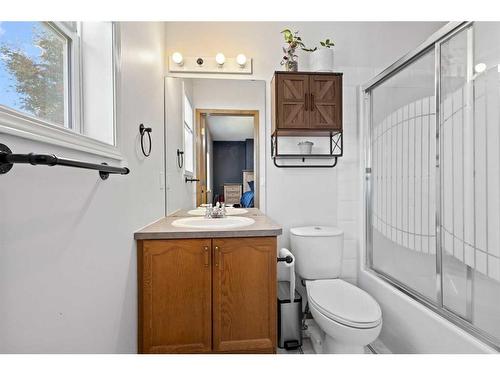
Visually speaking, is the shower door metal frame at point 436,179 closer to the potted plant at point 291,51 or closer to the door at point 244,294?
Answer: the potted plant at point 291,51

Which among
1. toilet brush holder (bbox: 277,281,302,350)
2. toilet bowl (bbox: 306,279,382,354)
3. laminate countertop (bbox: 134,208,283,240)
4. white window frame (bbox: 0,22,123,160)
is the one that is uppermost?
white window frame (bbox: 0,22,123,160)

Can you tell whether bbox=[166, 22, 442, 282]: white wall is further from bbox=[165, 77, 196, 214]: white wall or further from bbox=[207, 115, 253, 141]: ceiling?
bbox=[165, 77, 196, 214]: white wall

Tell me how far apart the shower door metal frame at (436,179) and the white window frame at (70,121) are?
5.55 feet

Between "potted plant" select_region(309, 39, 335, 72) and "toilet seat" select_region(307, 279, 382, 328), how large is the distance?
1642 mm

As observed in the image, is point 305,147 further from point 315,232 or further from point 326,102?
point 315,232

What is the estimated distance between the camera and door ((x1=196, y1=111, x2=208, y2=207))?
6.63ft

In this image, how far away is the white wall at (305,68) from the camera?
6.86 feet

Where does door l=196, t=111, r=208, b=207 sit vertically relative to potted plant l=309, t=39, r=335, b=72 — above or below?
below

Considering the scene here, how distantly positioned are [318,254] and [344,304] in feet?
1.45

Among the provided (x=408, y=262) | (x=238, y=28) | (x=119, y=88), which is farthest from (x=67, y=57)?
(x=408, y=262)

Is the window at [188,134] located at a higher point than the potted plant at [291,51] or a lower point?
lower

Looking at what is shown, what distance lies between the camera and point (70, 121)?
38.8 inches

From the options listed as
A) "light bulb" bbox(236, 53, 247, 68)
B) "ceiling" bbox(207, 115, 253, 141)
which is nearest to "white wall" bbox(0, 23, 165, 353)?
A: "ceiling" bbox(207, 115, 253, 141)

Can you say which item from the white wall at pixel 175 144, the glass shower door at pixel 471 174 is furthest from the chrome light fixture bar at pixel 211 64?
the glass shower door at pixel 471 174
